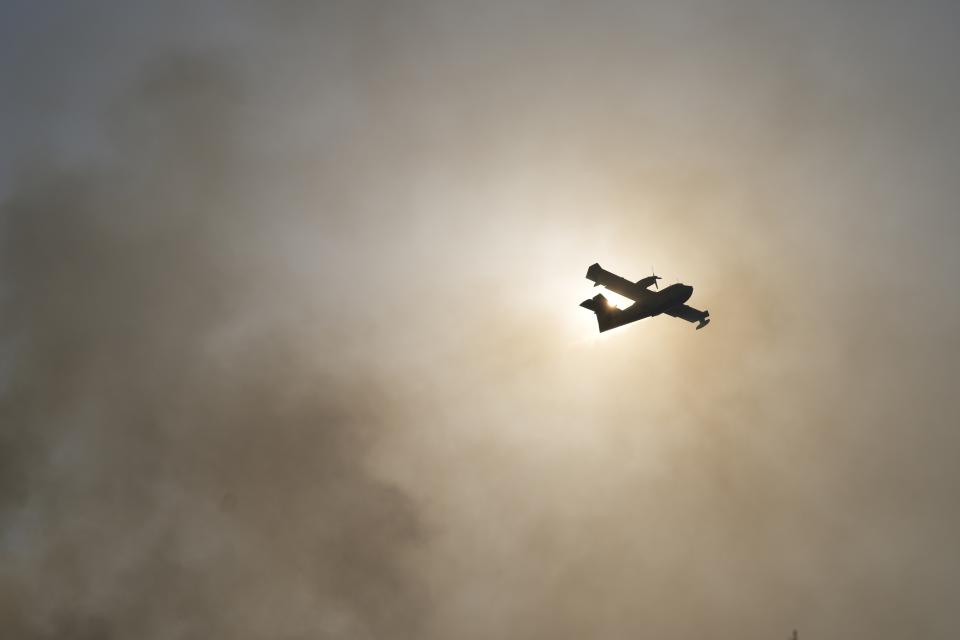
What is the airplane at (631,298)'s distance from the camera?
8819 cm

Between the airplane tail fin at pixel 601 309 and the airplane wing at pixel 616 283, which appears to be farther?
the airplane tail fin at pixel 601 309

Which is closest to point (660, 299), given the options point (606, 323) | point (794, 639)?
point (606, 323)

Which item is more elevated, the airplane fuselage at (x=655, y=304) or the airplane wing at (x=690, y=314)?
the airplane wing at (x=690, y=314)

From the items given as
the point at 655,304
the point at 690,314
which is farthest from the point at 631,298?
the point at 690,314

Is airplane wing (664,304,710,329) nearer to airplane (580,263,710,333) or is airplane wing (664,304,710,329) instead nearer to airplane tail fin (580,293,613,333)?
airplane (580,263,710,333)

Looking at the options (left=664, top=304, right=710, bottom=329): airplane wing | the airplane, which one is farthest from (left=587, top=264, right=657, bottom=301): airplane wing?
(left=664, top=304, right=710, bottom=329): airplane wing

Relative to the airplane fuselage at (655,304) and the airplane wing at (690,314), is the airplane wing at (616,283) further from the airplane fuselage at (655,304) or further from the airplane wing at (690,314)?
the airplane wing at (690,314)

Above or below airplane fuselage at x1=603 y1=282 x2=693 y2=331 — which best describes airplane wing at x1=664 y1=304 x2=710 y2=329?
above

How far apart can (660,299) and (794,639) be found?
94.8 meters

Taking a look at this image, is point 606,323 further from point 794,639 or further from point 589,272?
point 794,639

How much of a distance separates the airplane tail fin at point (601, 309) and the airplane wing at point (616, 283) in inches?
136

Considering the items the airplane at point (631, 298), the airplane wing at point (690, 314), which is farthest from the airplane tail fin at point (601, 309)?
the airplane wing at point (690, 314)

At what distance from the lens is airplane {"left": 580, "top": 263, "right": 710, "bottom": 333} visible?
289ft

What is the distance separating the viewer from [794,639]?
485ft
